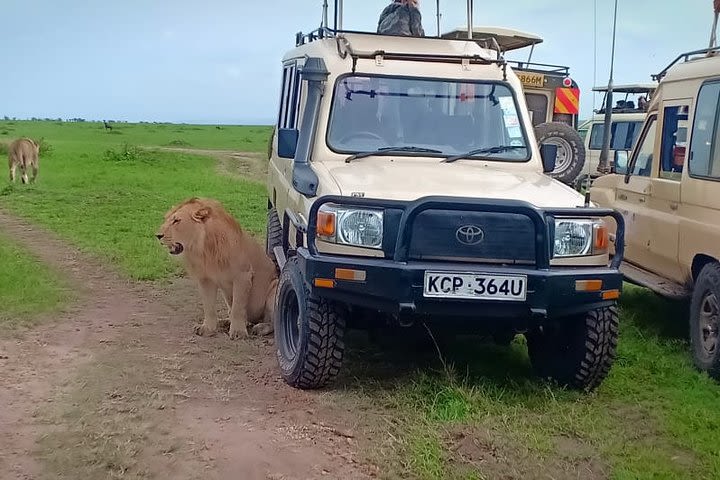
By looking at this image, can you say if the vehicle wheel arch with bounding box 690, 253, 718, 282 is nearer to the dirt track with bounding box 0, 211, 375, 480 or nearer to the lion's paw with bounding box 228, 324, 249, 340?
the dirt track with bounding box 0, 211, 375, 480

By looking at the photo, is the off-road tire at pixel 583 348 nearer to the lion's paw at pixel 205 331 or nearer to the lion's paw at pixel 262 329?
the lion's paw at pixel 262 329

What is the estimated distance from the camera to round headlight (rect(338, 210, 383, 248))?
464cm

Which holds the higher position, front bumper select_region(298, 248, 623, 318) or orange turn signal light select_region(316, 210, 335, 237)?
orange turn signal light select_region(316, 210, 335, 237)

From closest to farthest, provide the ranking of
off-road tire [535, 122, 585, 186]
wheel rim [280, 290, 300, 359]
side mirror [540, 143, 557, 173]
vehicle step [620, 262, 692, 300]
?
1. wheel rim [280, 290, 300, 359]
2. side mirror [540, 143, 557, 173]
3. vehicle step [620, 262, 692, 300]
4. off-road tire [535, 122, 585, 186]

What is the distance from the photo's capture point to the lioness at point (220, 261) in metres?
6.33

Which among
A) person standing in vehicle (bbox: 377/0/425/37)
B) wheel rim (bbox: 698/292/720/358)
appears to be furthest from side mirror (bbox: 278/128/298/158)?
wheel rim (bbox: 698/292/720/358)

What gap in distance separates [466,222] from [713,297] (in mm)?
2010

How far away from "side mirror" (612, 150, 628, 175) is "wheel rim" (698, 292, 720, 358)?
1.82 metres

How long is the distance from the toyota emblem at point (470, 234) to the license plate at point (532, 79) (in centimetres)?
920

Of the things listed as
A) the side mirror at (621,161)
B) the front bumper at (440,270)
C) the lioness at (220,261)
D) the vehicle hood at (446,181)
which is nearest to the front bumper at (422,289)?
the front bumper at (440,270)

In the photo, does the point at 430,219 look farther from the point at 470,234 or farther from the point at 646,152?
the point at 646,152

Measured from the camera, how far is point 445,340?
6262 millimetres

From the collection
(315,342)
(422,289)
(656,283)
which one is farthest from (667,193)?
(315,342)

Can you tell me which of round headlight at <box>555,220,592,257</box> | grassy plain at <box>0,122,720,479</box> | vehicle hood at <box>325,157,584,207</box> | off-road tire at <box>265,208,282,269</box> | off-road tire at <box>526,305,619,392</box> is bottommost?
grassy plain at <box>0,122,720,479</box>
